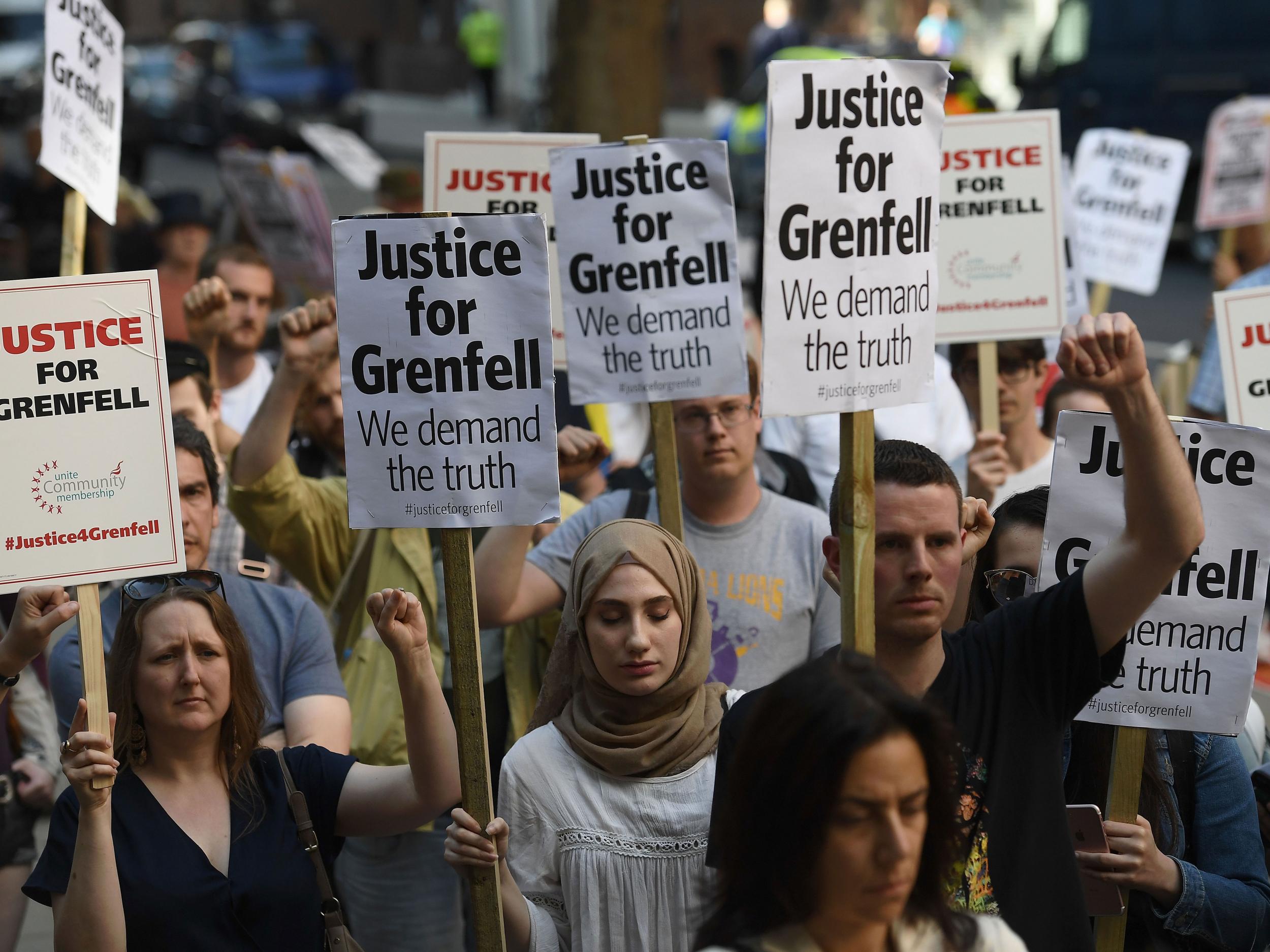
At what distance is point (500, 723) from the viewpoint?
15.6 ft

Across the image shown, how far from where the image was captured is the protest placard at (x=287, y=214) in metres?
7.89

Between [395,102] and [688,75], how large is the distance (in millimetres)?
6101

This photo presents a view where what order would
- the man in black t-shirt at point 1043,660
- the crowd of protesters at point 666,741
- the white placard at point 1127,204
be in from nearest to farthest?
the crowd of protesters at point 666,741, the man in black t-shirt at point 1043,660, the white placard at point 1127,204

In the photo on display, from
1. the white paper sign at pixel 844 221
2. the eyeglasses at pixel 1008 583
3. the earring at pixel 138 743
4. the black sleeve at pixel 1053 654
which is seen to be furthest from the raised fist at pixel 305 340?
the black sleeve at pixel 1053 654

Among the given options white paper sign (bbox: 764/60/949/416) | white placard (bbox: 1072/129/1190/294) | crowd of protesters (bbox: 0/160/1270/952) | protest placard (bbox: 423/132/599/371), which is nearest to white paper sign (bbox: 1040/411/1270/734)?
crowd of protesters (bbox: 0/160/1270/952)

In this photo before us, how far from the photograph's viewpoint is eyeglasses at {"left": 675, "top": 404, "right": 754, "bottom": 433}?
461 centimetres

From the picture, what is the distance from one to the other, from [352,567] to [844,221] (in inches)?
75.4

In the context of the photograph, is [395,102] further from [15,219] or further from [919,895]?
[919,895]

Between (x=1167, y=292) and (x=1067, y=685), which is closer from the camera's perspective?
(x=1067, y=685)

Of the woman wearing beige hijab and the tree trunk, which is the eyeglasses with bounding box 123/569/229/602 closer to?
the woman wearing beige hijab

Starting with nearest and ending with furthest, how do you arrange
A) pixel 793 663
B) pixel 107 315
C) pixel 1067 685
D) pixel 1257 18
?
1. pixel 1067 685
2. pixel 107 315
3. pixel 793 663
4. pixel 1257 18

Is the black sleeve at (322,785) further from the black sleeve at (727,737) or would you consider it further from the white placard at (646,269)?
the white placard at (646,269)

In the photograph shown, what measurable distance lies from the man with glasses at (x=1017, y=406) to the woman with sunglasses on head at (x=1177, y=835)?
1603 mm

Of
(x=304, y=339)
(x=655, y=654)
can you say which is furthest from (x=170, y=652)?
(x=304, y=339)
